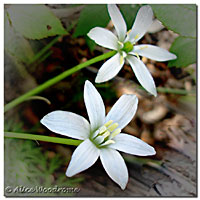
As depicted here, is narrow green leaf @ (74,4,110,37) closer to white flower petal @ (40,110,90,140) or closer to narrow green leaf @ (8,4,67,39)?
narrow green leaf @ (8,4,67,39)

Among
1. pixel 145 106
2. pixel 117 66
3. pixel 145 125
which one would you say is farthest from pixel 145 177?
pixel 117 66

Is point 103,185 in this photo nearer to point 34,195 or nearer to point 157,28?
point 34,195

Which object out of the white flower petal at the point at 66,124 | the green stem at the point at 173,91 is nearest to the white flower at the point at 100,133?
the white flower petal at the point at 66,124

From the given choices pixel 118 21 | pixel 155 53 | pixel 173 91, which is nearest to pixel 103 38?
pixel 118 21

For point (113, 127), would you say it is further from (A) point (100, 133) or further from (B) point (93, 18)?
(B) point (93, 18)

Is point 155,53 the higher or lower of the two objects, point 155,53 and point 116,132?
the higher

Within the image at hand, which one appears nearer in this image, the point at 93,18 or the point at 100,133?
the point at 100,133
